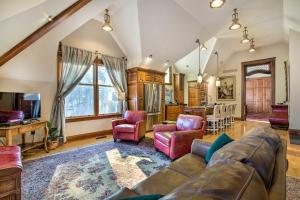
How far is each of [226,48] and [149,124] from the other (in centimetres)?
536

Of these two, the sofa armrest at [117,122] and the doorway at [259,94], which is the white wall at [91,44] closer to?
the sofa armrest at [117,122]

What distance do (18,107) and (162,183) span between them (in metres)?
3.48

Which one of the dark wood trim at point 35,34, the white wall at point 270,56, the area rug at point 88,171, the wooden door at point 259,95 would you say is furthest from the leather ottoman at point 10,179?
the wooden door at point 259,95

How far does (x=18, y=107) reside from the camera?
3338mm

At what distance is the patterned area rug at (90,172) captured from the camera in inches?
82.8

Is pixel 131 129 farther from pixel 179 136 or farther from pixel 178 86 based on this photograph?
pixel 178 86

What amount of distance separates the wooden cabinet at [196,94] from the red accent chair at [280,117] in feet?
10.8

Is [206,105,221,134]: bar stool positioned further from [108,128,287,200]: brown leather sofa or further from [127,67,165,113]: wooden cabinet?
[108,128,287,200]: brown leather sofa

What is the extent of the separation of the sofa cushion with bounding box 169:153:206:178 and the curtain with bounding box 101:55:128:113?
3863 millimetres

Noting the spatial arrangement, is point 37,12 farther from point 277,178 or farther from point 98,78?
point 277,178

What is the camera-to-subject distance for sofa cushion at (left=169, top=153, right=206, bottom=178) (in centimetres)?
165

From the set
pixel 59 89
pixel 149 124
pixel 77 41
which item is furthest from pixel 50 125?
pixel 149 124

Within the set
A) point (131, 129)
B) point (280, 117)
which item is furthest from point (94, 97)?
point (280, 117)

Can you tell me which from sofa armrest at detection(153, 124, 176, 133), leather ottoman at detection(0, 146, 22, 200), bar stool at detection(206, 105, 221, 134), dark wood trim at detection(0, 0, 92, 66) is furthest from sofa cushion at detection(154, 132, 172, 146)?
dark wood trim at detection(0, 0, 92, 66)
